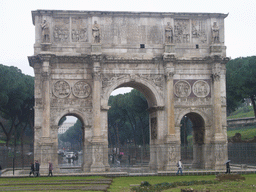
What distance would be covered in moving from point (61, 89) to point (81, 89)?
1378 mm

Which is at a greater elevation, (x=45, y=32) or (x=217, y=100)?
(x=45, y=32)

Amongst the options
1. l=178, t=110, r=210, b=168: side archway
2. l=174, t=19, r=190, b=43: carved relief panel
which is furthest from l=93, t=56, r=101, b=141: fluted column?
l=174, t=19, r=190, b=43: carved relief panel

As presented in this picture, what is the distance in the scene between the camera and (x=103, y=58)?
93.7ft

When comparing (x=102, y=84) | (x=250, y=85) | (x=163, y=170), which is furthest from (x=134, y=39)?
(x=250, y=85)

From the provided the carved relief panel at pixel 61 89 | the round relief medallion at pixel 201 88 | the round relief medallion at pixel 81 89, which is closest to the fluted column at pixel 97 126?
the round relief medallion at pixel 81 89

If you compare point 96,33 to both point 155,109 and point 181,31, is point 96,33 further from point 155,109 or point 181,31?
point 155,109

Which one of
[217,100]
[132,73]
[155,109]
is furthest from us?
[155,109]

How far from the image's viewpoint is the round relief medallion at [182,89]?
2967 cm

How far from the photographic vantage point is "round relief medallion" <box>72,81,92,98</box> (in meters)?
28.9

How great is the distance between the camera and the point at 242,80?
3962 centimetres

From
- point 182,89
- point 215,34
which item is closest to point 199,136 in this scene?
point 182,89

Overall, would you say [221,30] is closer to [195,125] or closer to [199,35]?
[199,35]

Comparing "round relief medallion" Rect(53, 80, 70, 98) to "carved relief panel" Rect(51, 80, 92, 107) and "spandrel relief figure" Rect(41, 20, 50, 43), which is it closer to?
"carved relief panel" Rect(51, 80, 92, 107)

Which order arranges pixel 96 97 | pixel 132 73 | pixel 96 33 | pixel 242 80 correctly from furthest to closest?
pixel 242 80, pixel 132 73, pixel 96 33, pixel 96 97
